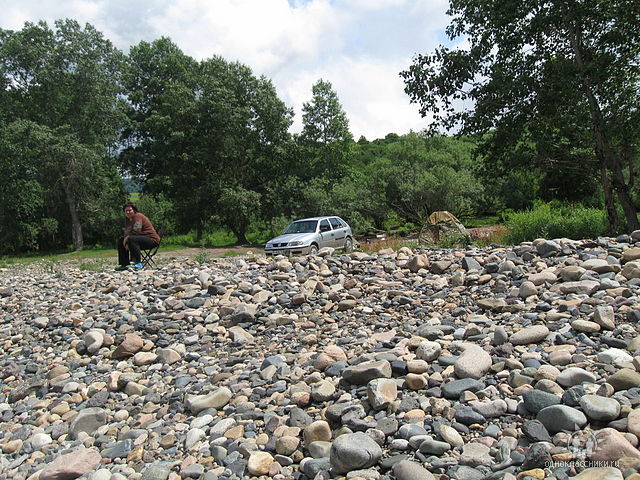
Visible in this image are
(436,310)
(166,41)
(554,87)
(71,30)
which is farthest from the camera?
(166,41)

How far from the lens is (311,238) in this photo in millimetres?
14836

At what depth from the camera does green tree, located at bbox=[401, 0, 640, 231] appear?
1229 cm

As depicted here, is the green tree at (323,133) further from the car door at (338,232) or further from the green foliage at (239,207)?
the car door at (338,232)

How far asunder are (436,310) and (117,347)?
3.85 meters

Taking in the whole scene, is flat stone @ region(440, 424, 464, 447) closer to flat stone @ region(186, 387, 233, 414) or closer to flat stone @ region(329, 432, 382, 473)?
flat stone @ region(329, 432, 382, 473)

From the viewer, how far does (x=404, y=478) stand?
2.59 meters

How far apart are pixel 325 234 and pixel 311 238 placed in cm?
89

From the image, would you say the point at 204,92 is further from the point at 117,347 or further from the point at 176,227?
the point at 117,347

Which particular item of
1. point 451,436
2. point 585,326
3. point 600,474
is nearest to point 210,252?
point 585,326

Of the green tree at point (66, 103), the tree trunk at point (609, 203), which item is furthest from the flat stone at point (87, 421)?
the green tree at point (66, 103)

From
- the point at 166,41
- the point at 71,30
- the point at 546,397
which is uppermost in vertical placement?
the point at 166,41

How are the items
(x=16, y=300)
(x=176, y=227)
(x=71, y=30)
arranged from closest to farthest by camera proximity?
(x=16, y=300), (x=71, y=30), (x=176, y=227)

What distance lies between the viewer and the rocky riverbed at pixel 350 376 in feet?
9.14

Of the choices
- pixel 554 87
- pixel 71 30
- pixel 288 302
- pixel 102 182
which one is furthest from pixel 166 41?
pixel 288 302
